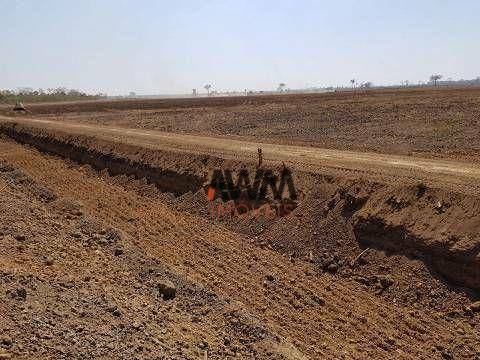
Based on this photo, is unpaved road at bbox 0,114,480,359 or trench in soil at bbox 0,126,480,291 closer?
unpaved road at bbox 0,114,480,359

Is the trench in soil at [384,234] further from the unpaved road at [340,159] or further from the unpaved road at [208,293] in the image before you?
the unpaved road at [340,159]

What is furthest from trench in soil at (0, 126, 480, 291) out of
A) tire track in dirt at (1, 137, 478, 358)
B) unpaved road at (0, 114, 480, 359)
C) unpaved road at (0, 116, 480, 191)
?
unpaved road at (0, 116, 480, 191)

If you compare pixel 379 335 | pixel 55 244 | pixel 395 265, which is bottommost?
pixel 379 335

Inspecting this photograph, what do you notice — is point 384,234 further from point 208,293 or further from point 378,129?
point 378,129

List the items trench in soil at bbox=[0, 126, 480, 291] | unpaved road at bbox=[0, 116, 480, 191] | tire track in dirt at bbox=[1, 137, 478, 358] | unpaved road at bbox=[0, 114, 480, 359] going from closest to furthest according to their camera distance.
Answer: unpaved road at bbox=[0, 114, 480, 359], tire track in dirt at bbox=[1, 137, 478, 358], trench in soil at bbox=[0, 126, 480, 291], unpaved road at bbox=[0, 116, 480, 191]

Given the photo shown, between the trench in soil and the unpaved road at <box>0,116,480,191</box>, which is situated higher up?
the unpaved road at <box>0,116,480,191</box>

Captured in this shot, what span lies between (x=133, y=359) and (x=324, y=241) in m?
5.39

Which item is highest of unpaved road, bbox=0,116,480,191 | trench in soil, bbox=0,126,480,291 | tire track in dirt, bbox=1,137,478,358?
unpaved road, bbox=0,116,480,191

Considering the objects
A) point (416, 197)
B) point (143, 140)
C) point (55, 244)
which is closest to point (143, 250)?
point (55, 244)

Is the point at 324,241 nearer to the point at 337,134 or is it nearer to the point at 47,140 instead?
the point at 337,134

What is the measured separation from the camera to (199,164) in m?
14.2

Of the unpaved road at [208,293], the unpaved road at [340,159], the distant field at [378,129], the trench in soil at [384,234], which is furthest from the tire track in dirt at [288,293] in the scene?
the distant field at [378,129]

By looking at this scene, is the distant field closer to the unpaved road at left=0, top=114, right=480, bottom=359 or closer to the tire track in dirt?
the unpaved road at left=0, top=114, right=480, bottom=359

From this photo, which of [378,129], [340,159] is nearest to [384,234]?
[340,159]
